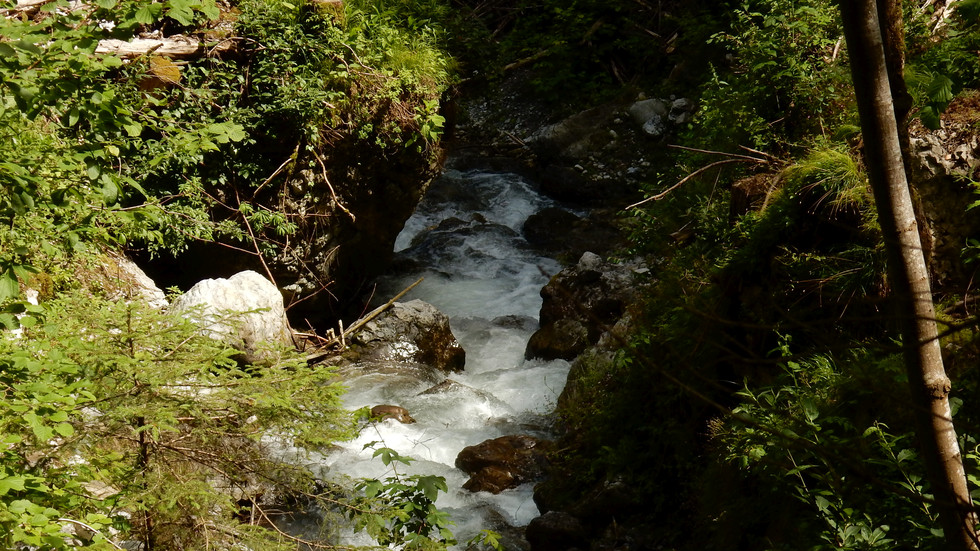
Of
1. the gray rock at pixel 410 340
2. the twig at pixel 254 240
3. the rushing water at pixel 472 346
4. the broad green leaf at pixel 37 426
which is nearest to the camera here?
the broad green leaf at pixel 37 426

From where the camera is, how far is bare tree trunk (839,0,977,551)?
1.66 meters

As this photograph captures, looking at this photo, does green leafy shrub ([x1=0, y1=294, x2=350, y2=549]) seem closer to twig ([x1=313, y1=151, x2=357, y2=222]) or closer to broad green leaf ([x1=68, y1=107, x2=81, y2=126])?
broad green leaf ([x1=68, y1=107, x2=81, y2=126])

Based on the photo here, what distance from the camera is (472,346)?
949cm

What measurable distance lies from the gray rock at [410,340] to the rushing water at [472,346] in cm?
29

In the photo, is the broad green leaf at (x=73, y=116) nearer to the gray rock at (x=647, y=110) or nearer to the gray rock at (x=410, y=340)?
the gray rock at (x=410, y=340)

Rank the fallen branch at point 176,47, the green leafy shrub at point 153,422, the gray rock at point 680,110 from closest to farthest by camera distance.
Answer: the green leafy shrub at point 153,422, the fallen branch at point 176,47, the gray rock at point 680,110

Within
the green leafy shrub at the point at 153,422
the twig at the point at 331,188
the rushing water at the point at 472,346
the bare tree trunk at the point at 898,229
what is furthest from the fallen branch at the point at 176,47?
the bare tree trunk at the point at 898,229

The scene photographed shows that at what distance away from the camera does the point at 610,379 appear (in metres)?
6.33

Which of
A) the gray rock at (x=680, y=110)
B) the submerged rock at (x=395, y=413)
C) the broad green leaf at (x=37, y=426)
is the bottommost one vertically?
the submerged rock at (x=395, y=413)

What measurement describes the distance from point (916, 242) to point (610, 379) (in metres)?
4.69

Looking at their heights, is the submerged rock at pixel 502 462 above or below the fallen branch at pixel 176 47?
below

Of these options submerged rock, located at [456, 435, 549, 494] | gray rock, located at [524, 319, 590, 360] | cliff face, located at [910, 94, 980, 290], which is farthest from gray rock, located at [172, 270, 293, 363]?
cliff face, located at [910, 94, 980, 290]

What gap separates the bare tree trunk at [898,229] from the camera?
166 cm

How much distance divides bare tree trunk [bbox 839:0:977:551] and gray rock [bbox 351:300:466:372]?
7313 mm
